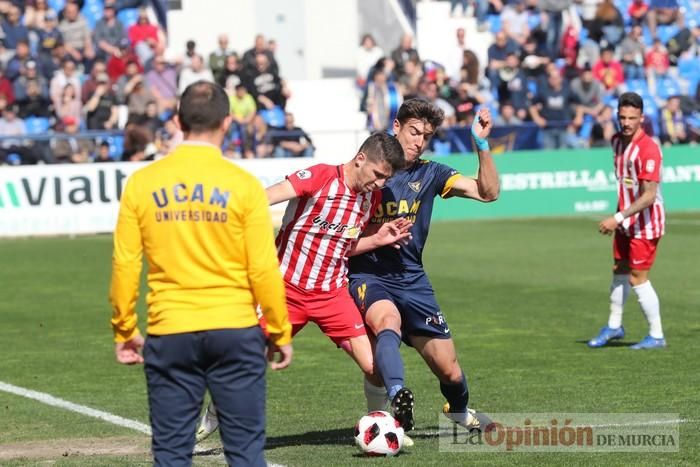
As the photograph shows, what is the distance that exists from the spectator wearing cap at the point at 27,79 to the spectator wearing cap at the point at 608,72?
1252 cm

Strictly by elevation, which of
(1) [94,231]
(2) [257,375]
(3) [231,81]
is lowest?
(1) [94,231]

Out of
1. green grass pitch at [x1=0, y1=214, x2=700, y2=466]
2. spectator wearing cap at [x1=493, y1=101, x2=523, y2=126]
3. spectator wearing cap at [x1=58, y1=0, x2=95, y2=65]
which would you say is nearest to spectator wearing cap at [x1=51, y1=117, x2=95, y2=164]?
spectator wearing cap at [x1=58, y1=0, x2=95, y2=65]

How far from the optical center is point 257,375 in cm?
577

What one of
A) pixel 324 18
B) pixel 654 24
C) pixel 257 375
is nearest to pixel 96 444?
pixel 257 375

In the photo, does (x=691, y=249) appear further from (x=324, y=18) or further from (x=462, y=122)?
(x=324, y=18)

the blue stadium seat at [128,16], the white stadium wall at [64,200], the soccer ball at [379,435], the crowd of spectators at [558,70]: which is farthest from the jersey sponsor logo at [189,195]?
the blue stadium seat at [128,16]

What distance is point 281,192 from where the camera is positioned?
7.90 m

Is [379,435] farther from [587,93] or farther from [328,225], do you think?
[587,93]

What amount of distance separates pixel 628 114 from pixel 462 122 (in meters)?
16.8

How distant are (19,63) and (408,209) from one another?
19.8 meters

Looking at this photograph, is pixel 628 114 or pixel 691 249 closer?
pixel 628 114

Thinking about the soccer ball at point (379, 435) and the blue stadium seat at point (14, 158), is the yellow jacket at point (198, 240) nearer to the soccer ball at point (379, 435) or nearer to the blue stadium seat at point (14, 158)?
the soccer ball at point (379, 435)

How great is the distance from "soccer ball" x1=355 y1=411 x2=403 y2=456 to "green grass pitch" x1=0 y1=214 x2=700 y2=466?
8cm

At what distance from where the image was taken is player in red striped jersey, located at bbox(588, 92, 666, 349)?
12.6 metres
